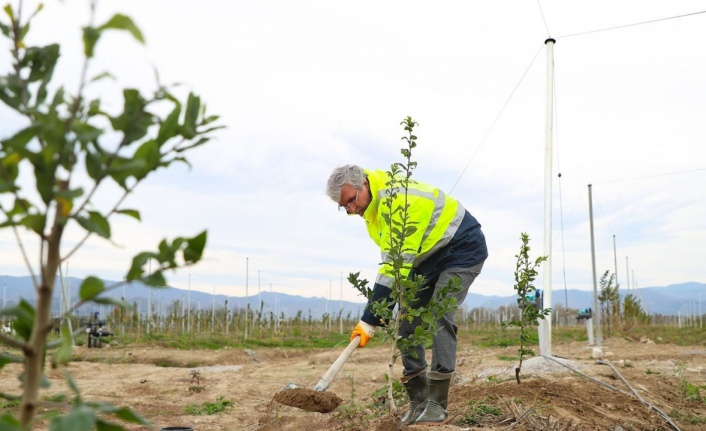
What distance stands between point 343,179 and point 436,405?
161 cm

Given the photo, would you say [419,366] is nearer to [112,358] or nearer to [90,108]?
[90,108]

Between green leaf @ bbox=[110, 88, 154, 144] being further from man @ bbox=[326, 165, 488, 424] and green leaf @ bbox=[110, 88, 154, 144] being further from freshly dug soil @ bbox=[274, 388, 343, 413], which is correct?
freshly dug soil @ bbox=[274, 388, 343, 413]

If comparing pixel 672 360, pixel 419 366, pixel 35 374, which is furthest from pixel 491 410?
pixel 672 360

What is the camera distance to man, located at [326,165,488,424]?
403cm

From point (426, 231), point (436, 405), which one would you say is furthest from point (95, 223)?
point (436, 405)

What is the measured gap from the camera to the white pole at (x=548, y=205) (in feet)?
26.0

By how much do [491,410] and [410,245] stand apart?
1394mm

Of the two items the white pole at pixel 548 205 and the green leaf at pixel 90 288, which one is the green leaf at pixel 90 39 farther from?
the white pole at pixel 548 205

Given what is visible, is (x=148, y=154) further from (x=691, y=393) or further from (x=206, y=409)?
(x=691, y=393)

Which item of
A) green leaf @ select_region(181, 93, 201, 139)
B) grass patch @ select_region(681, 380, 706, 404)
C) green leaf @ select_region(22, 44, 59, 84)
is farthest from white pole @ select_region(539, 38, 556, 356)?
green leaf @ select_region(22, 44, 59, 84)

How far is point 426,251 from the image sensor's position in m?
4.21

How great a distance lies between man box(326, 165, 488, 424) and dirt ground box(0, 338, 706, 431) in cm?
28

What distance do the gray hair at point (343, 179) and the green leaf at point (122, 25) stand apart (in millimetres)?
3121

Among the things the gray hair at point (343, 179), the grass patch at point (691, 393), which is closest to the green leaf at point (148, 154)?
the gray hair at point (343, 179)
